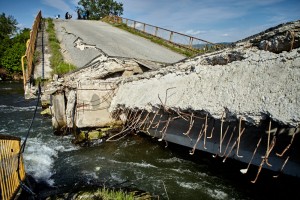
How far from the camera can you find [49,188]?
6027 mm

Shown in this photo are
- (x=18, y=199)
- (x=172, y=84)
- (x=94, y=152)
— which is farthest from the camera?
(x=94, y=152)

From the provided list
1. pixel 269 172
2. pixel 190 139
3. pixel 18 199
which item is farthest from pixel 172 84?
pixel 18 199

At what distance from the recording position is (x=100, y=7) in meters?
54.3

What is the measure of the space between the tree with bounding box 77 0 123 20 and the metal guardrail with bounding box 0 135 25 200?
53.0 meters

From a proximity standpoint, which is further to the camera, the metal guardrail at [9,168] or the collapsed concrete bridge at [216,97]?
the collapsed concrete bridge at [216,97]

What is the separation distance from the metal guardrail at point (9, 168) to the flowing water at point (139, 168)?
4.57 ft

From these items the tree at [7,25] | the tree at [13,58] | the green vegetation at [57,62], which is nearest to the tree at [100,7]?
the tree at [7,25]

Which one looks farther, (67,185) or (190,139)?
(190,139)

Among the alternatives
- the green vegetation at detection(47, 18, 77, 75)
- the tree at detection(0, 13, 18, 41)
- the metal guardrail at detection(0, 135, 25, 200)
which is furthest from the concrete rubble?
the tree at detection(0, 13, 18, 41)

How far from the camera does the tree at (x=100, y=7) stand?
5431 cm

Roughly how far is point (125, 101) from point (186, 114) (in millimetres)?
2626

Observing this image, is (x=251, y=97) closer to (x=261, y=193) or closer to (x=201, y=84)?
(x=201, y=84)

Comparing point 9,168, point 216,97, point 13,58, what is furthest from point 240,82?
point 13,58

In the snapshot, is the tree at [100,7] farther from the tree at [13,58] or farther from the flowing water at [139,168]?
the flowing water at [139,168]
